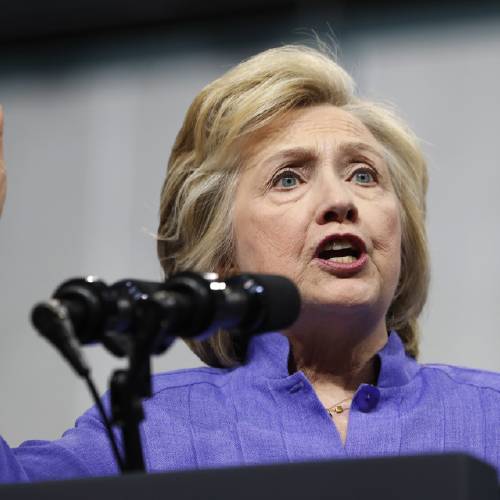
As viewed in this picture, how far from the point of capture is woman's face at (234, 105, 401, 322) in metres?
1.98

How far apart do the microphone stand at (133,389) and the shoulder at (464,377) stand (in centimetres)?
97

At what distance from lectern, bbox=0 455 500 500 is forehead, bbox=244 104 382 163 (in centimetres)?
114

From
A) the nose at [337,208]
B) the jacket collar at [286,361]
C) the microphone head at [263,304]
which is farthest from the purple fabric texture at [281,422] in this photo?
the microphone head at [263,304]

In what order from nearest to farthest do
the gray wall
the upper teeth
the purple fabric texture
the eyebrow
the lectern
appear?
the lectern, the purple fabric texture, the upper teeth, the eyebrow, the gray wall

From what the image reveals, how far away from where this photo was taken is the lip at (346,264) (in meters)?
1.96

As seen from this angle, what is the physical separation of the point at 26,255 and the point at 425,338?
3.62 ft

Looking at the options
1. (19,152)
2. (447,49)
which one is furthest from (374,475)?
(19,152)

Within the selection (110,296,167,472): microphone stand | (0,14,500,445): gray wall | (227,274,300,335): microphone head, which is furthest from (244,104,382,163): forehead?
(110,296,167,472): microphone stand

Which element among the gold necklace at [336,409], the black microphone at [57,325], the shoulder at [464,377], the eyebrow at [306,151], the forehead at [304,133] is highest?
the forehead at [304,133]

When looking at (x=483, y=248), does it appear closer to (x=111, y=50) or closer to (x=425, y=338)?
(x=425, y=338)

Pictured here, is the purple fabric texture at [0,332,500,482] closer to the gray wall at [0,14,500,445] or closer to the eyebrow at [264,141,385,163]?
the eyebrow at [264,141,385,163]

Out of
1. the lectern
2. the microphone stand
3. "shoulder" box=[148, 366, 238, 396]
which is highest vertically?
the microphone stand

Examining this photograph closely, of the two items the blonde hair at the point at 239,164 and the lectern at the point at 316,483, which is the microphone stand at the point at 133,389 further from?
the blonde hair at the point at 239,164

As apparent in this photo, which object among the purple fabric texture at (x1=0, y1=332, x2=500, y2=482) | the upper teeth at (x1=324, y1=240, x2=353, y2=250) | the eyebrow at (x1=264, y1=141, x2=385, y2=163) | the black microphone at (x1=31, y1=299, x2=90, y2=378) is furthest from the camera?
the eyebrow at (x1=264, y1=141, x2=385, y2=163)
